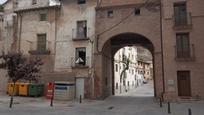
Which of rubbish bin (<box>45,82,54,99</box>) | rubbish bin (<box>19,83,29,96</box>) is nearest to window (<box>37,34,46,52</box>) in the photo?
rubbish bin (<box>19,83,29,96</box>)

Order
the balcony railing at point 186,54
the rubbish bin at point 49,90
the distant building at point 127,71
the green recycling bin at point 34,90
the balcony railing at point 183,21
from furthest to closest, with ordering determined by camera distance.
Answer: the distant building at point 127,71 → the green recycling bin at point 34,90 → the rubbish bin at point 49,90 → the balcony railing at point 183,21 → the balcony railing at point 186,54

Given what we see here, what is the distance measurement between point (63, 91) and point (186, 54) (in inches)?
480

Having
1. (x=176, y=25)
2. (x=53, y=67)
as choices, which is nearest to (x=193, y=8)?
(x=176, y=25)

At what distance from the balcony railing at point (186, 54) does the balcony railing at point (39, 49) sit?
13.6 m

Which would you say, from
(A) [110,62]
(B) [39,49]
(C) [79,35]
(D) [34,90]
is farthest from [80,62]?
(D) [34,90]

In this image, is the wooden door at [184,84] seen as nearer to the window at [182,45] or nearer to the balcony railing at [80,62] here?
the window at [182,45]

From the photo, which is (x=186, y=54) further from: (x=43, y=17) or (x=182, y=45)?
(x=43, y=17)

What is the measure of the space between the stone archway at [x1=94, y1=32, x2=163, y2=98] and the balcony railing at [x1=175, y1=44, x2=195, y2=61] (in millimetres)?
1724

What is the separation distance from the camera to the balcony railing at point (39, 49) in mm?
29166

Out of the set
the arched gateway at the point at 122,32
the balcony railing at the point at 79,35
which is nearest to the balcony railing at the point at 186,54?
the arched gateway at the point at 122,32

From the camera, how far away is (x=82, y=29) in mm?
28453

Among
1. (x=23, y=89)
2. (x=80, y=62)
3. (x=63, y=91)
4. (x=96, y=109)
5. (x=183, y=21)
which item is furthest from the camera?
(x=23, y=89)

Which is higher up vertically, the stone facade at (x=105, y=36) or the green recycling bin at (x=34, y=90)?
the stone facade at (x=105, y=36)

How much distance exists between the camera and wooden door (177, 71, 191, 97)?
2367cm
